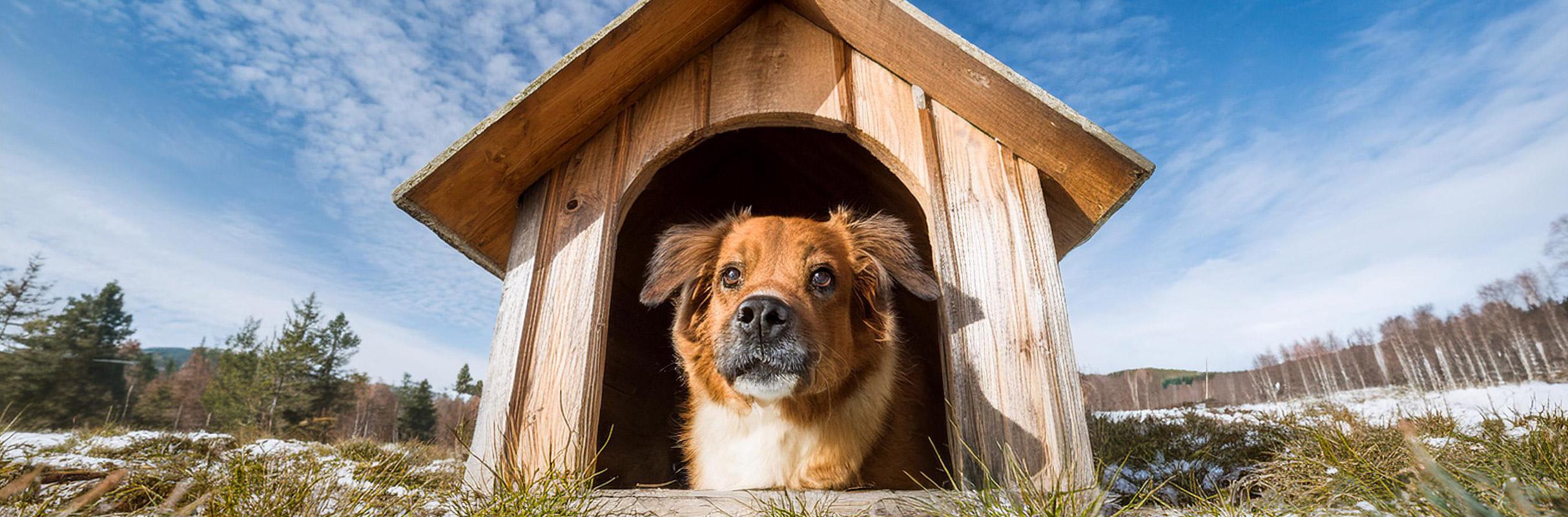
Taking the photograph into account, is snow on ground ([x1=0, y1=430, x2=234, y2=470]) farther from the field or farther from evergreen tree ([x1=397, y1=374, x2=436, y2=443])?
evergreen tree ([x1=397, y1=374, x2=436, y2=443])

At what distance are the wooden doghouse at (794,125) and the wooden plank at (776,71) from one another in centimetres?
1

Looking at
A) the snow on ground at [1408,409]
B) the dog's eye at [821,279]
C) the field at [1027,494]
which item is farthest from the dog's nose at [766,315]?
the snow on ground at [1408,409]

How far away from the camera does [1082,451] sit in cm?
258

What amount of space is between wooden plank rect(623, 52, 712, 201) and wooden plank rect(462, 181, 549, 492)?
1.89ft

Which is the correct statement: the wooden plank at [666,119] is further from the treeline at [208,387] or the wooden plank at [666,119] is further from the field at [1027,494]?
the treeline at [208,387]

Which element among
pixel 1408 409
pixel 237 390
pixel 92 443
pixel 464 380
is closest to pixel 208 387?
pixel 237 390

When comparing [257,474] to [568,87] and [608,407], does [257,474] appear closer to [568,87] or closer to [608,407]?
[568,87]

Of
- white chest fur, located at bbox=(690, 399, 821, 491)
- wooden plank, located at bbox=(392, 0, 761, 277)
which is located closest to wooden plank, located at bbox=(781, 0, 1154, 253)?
wooden plank, located at bbox=(392, 0, 761, 277)

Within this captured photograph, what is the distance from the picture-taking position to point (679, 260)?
Result: 12.7 ft

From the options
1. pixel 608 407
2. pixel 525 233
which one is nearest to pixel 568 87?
pixel 525 233

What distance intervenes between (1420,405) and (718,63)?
802cm

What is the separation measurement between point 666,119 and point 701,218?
2130 mm

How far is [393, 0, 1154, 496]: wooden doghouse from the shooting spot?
2754mm

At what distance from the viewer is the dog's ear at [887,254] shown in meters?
3.34
